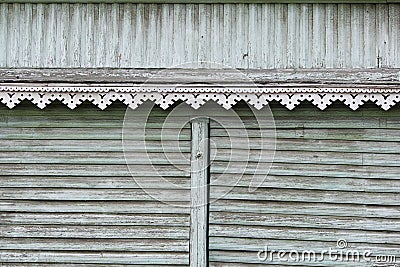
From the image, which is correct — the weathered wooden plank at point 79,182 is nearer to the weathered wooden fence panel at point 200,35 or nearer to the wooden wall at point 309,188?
the wooden wall at point 309,188

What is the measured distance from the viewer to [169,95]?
6.36 metres

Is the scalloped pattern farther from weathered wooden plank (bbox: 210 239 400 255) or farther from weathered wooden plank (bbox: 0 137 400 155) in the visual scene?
weathered wooden plank (bbox: 210 239 400 255)

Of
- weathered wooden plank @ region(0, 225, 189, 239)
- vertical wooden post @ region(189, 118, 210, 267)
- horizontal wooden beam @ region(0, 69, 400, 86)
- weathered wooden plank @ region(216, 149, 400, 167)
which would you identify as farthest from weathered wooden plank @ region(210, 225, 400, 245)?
horizontal wooden beam @ region(0, 69, 400, 86)

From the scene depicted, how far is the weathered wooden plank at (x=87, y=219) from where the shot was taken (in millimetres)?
6574

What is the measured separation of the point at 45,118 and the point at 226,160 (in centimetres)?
187

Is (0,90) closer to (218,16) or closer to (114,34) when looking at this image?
(114,34)

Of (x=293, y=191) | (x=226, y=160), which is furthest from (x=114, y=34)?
(x=293, y=191)

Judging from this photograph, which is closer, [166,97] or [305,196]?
[166,97]

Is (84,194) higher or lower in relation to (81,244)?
higher

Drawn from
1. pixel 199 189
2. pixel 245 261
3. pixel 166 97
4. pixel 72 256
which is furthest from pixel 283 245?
pixel 72 256

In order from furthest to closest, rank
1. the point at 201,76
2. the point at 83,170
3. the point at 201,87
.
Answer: the point at 83,170 < the point at 201,76 < the point at 201,87

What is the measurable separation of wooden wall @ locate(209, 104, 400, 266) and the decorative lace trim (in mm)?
239

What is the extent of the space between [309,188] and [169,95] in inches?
65.7

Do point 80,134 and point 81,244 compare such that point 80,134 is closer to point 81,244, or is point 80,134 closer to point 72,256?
point 81,244
